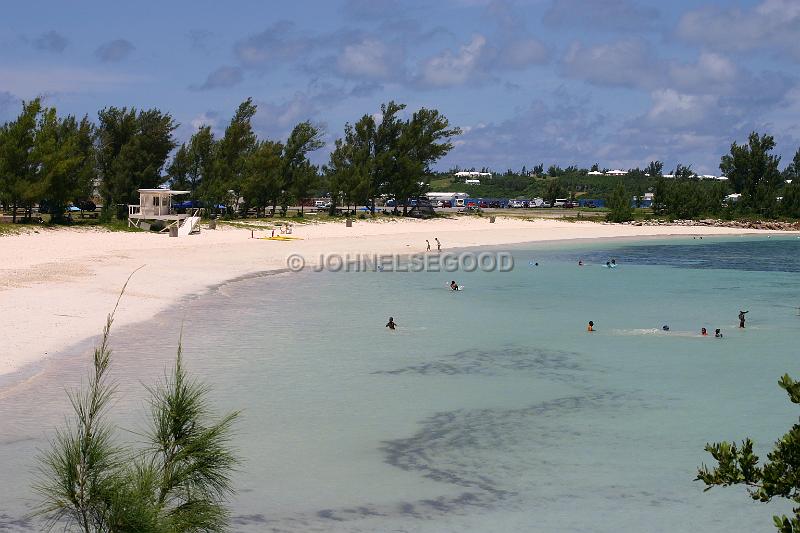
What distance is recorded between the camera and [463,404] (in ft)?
71.1

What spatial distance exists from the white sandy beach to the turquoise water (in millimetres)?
1755

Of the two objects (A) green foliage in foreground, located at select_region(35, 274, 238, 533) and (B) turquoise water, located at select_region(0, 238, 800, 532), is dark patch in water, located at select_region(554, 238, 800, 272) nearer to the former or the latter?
(B) turquoise water, located at select_region(0, 238, 800, 532)

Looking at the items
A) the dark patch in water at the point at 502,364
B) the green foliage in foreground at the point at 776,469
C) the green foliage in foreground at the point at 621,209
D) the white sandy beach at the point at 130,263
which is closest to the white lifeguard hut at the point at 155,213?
the white sandy beach at the point at 130,263

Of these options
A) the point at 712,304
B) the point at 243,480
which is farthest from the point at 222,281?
the point at 243,480

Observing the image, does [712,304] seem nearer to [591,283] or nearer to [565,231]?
[591,283]

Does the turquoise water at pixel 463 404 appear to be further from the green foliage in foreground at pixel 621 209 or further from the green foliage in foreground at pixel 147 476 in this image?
the green foliage in foreground at pixel 621 209

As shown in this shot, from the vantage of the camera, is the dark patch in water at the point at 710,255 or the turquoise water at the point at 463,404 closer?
the turquoise water at the point at 463,404

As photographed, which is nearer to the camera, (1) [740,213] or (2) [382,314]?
(2) [382,314]

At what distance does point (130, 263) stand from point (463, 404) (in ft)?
101

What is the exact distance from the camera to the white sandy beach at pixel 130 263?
28.6 metres

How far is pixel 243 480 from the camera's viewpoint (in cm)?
1564

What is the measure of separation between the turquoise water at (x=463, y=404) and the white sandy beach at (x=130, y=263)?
1755 millimetres

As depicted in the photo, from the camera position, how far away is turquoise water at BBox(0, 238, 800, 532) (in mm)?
14875

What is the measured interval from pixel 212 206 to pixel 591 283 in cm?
4255
